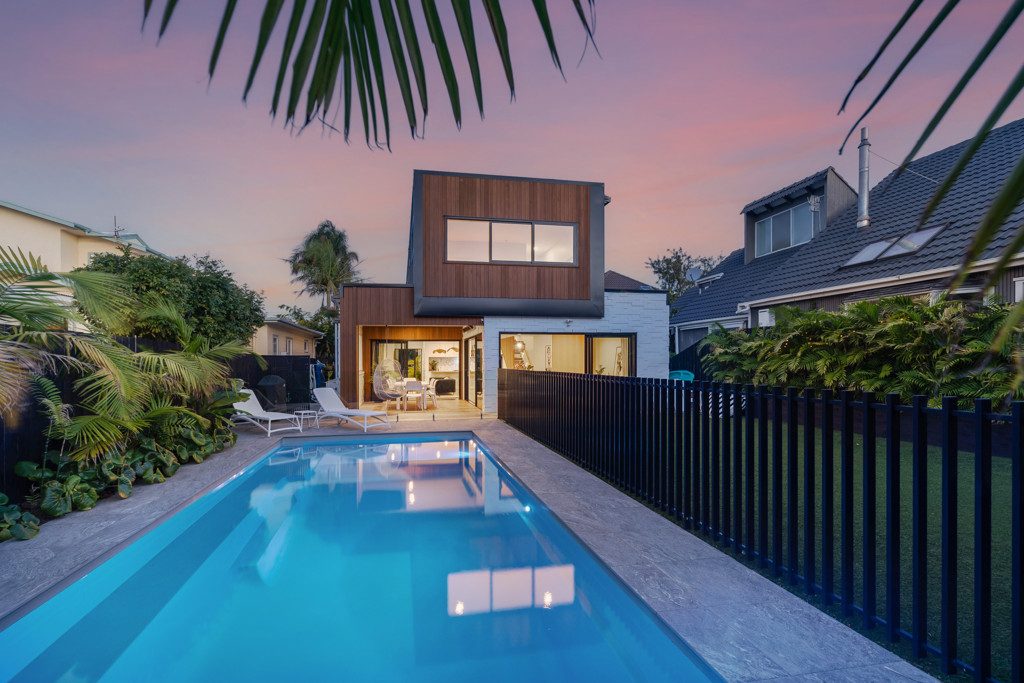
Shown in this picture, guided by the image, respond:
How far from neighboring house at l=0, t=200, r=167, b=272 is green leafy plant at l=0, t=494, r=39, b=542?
15.2 metres

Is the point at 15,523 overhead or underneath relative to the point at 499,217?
underneath

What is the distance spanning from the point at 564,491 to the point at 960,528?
3.41 metres

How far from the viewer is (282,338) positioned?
28422 millimetres

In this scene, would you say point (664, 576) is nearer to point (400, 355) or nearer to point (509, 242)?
point (509, 242)

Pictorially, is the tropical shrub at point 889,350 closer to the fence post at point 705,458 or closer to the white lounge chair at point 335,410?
the fence post at point 705,458

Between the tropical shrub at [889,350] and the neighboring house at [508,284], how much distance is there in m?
3.99

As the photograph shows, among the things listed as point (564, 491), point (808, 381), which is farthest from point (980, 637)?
point (808, 381)

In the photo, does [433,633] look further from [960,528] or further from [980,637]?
[960,528]

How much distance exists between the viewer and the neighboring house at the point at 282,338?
951 inches

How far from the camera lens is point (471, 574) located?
15.3 ft

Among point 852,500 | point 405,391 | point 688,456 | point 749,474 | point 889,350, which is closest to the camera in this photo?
point 852,500

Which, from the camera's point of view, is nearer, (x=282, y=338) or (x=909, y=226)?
(x=909, y=226)

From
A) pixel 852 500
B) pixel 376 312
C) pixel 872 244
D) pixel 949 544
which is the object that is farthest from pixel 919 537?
pixel 376 312

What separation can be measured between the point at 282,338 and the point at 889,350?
26108 mm
